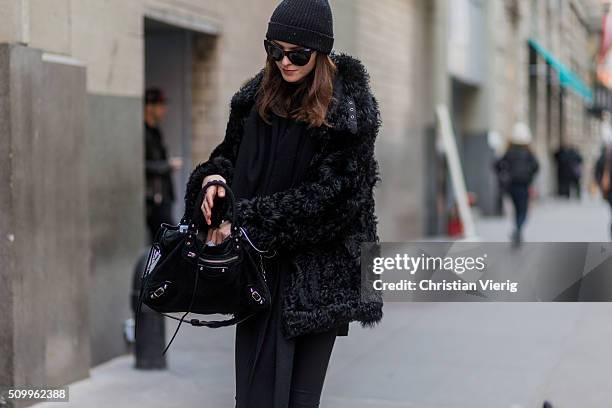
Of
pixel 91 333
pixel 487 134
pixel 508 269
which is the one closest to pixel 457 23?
pixel 487 134

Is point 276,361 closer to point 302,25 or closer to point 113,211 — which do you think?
point 302,25

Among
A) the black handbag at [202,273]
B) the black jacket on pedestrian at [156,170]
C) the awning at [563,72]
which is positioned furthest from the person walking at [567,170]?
the black handbag at [202,273]

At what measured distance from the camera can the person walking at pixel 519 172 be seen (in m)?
13.8

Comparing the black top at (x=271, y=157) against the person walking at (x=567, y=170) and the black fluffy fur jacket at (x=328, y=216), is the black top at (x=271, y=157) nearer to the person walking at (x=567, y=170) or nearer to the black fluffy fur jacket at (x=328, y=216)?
the black fluffy fur jacket at (x=328, y=216)

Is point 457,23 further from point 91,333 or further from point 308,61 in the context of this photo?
point 308,61

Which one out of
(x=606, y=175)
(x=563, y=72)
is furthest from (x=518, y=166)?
(x=563, y=72)

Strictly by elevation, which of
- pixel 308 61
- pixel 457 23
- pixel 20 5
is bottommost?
pixel 308 61

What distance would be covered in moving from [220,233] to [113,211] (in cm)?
361

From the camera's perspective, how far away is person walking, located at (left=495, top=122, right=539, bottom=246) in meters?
13.8

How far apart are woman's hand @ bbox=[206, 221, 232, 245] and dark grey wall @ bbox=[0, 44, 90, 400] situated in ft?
7.87

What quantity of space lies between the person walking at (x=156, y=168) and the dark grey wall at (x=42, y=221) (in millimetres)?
2118

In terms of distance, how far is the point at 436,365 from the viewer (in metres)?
6.43

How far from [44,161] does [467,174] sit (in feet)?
50.2

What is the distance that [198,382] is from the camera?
5902mm
